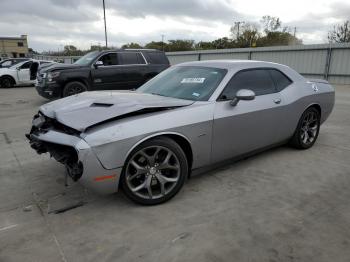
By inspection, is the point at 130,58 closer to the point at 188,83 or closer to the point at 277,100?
the point at 188,83

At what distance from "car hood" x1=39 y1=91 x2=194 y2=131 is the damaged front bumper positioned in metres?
0.16

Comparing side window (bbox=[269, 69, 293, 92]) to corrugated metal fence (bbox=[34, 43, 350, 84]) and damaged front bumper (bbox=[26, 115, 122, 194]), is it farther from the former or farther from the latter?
corrugated metal fence (bbox=[34, 43, 350, 84])

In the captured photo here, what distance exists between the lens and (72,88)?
991cm

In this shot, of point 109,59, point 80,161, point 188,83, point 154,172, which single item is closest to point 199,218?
point 154,172

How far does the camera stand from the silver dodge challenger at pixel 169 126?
9.79 feet

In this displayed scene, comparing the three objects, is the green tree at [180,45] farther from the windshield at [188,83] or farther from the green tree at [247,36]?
the windshield at [188,83]

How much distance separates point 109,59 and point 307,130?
721cm

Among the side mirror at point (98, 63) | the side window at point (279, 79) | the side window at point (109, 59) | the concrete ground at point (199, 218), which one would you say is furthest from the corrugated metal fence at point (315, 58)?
the concrete ground at point (199, 218)

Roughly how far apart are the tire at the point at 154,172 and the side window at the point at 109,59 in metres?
7.78

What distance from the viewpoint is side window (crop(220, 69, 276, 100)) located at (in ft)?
12.8

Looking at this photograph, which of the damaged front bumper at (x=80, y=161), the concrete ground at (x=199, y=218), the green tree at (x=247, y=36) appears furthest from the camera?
the green tree at (x=247, y=36)

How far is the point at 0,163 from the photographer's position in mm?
4688

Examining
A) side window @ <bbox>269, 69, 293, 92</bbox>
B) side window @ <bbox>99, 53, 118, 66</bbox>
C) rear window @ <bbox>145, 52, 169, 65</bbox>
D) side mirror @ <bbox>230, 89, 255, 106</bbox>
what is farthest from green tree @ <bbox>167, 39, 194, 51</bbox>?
side mirror @ <bbox>230, 89, 255, 106</bbox>

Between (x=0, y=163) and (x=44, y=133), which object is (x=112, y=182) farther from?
(x=0, y=163)
